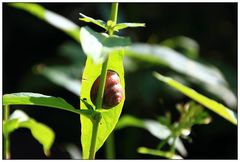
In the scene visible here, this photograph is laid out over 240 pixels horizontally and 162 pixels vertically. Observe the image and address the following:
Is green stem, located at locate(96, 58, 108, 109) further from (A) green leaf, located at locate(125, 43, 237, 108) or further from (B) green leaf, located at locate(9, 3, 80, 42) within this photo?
(A) green leaf, located at locate(125, 43, 237, 108)

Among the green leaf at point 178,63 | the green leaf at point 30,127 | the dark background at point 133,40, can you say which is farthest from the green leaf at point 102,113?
the dark background at point 133,40

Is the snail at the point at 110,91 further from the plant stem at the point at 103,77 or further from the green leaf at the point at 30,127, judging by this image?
the green leaf at the point at 30,127

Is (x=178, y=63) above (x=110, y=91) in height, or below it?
below

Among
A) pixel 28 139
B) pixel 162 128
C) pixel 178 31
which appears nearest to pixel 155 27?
pixel 178 31

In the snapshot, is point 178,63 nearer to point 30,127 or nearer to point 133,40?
point 133,40

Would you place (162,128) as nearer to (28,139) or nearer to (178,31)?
(28,139)

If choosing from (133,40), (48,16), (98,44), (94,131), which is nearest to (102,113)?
(94,131)

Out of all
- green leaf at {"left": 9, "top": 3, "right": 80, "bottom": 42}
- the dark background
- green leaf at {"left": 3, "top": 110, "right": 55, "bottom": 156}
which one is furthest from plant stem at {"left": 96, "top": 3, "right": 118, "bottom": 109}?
the dark background
